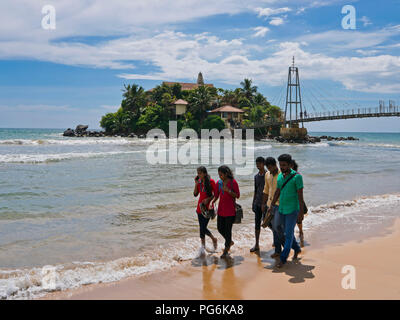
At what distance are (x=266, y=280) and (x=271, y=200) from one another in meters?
1.29

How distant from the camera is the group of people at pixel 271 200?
4660mm

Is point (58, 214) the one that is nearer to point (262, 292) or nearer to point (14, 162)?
point (262, 292)

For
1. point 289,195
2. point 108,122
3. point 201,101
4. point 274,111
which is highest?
point 201,101

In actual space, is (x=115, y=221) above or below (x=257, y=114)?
below

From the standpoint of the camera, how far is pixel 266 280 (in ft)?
14.6

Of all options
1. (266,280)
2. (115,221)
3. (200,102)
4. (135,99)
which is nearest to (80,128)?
(135,99)

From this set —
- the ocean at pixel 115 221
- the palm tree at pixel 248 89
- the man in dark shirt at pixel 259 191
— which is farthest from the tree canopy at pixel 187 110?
the man in dark shirt at pixel 259 191

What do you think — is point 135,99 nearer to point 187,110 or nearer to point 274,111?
point 187,110

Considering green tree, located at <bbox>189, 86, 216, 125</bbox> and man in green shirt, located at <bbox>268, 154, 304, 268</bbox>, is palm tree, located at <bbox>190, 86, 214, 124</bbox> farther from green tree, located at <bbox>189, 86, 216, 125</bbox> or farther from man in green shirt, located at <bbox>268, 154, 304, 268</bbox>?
man in green shirt, located at <bbox>268, 154, 304, 268</bbox>

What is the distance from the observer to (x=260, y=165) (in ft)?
18.1

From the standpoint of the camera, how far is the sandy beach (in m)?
4.04

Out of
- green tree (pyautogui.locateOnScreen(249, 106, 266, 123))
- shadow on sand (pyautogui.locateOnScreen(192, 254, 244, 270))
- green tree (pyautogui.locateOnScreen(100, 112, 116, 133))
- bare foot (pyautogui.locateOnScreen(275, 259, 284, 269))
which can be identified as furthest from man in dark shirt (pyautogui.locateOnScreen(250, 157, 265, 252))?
green tree (pyautogui.locateOnScreen(100, 112, 116, 133))

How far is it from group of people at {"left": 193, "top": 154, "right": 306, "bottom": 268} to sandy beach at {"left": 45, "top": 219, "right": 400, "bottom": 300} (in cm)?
33
